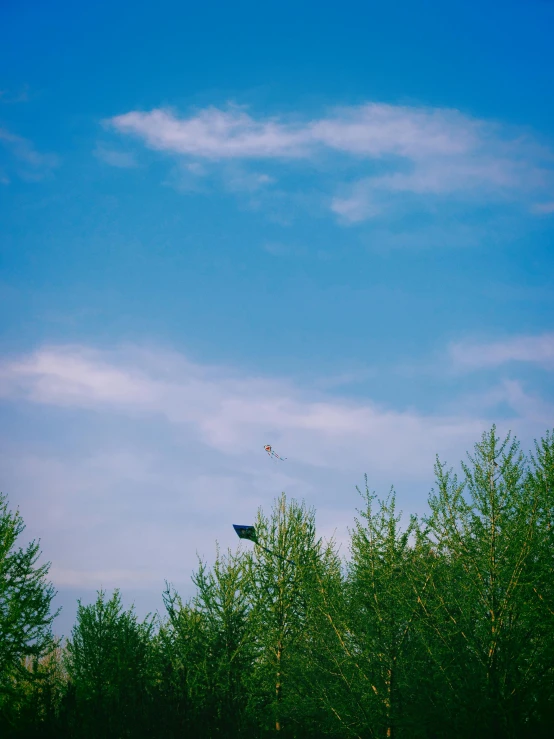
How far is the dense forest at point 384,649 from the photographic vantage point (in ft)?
31.6

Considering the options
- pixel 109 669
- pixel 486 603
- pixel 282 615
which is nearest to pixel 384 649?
pixel 486 603

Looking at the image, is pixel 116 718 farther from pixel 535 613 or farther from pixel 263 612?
pixel 263 612

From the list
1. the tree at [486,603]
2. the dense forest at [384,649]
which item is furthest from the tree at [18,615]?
the tree at [486,603]

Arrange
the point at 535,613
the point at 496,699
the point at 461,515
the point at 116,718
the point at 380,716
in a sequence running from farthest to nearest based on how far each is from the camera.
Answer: the point at 380,716, the point at 461,515, the point at 535,613, the point at 496,699, the point at 116,718

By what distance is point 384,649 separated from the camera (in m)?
14.1

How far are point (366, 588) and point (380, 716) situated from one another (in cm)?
278

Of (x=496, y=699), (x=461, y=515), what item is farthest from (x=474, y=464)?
(x=496, y=699)

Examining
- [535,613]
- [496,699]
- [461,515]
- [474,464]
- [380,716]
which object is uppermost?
[474,464]

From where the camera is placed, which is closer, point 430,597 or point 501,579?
point 501,579

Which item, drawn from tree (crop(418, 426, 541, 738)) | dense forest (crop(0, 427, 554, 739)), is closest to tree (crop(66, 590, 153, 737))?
dense forest (crop(0, 427, 554, 739))

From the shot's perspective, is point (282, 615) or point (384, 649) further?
point (282, 615)

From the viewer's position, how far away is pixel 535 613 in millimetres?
10977

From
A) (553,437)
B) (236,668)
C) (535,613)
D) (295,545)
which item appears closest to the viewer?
(535,613)

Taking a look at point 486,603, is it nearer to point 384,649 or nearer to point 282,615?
point 384,649
